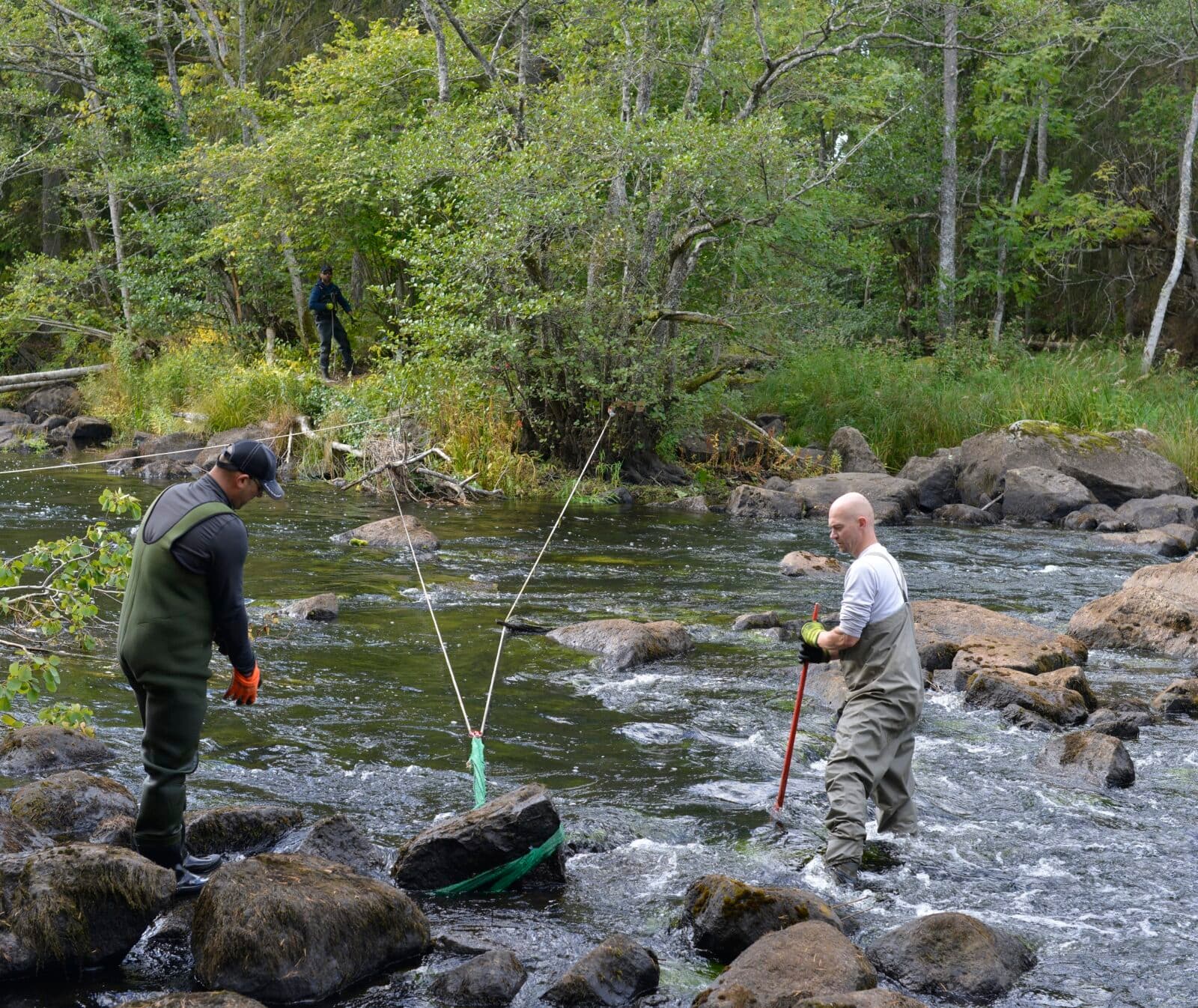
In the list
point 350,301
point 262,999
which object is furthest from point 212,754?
point 350,301

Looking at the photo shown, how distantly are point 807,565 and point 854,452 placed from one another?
793 cm

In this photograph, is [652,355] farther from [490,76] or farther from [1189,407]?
[1189,407]

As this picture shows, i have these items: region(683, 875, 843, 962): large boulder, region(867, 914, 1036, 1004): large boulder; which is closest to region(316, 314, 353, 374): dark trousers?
region(683, 875, 843, 962): large boulder

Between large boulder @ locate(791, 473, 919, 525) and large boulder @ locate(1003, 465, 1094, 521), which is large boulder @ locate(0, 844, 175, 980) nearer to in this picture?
large boulder @ locate(791, 473, 919, 525)

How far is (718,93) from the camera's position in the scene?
22.4m

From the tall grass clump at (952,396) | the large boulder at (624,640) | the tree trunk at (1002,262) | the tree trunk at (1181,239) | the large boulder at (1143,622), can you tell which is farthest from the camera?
the tree trunk at (1002,262)

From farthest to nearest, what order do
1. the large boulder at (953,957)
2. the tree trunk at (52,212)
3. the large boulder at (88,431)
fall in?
the tree trunk at (52,212), the large boulder at (88,431), the large boulder at (953,957)

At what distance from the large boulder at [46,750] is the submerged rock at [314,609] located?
3512 millimetres

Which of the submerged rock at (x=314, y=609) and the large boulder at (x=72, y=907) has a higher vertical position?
the large boulder at (x=72, y=907)

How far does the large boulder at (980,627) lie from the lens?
927 cm

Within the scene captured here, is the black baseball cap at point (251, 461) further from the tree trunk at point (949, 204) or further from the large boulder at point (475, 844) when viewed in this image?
the tree trunk at point (949, 204)

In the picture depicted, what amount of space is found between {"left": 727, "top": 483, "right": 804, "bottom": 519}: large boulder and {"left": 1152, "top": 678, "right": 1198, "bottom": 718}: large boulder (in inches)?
373

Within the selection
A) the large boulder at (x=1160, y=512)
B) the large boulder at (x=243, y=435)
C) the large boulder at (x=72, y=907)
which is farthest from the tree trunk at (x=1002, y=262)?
the large boulder at (x=72, y=907)

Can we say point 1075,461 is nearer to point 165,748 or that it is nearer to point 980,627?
point 980,627
